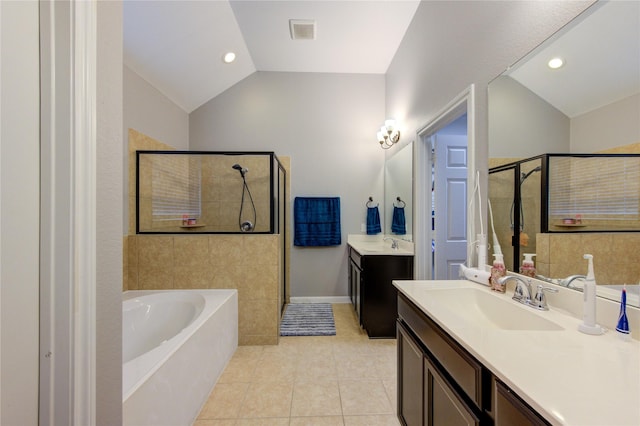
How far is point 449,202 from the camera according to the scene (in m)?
2.34

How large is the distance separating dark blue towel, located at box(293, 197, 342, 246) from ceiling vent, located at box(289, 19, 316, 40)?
1818 mm

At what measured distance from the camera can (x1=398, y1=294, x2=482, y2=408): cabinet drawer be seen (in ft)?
2.52

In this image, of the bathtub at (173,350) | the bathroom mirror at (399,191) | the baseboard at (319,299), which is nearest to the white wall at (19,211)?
the bathtub at (173,350)

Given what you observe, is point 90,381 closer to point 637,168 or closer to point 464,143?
point 637,168

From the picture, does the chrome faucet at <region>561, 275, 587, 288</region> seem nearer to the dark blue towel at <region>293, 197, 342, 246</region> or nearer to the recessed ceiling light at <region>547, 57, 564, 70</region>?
the recessed ceiling light at <region>547, 57, 564, 70</region>

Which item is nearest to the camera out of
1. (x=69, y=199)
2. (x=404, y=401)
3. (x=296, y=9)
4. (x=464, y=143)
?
(x=69, y=199)

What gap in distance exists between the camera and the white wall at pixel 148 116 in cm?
231

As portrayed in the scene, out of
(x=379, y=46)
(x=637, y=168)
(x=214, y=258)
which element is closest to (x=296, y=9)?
(x=379, y=46)

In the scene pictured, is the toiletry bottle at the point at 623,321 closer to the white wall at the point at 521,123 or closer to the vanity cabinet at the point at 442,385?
the vanity cabinet at the point at 442,385

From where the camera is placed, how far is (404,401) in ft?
4.50

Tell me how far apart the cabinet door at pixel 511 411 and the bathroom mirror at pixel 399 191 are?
1959 mm

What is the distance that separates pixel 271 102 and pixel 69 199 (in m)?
3.37

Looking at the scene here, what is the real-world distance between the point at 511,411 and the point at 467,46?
1.84m

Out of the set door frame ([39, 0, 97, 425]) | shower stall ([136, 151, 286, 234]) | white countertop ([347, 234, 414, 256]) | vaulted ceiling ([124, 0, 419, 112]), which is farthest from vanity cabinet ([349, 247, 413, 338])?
vaulted ceiling ([124, 0, 419, 112])
